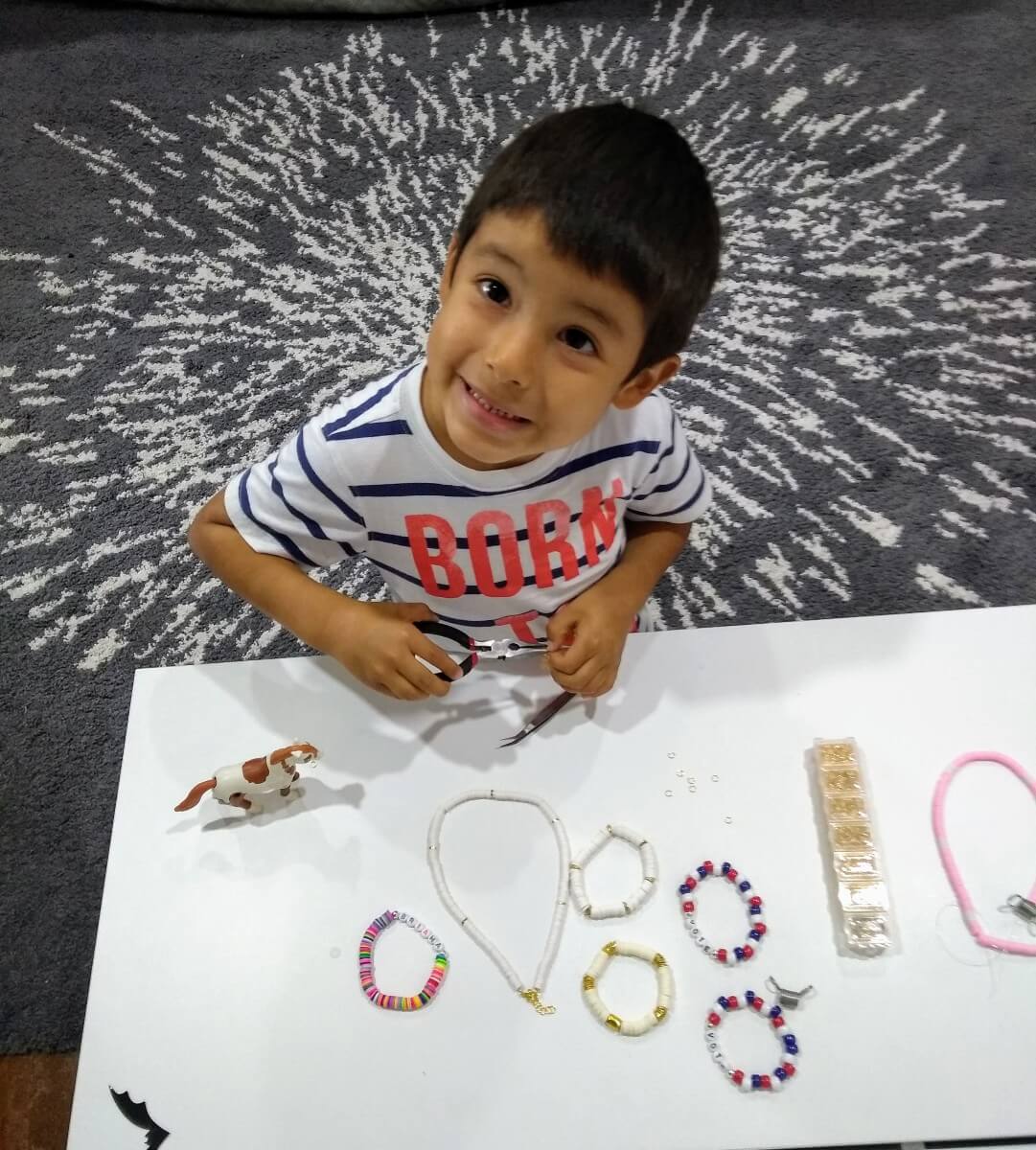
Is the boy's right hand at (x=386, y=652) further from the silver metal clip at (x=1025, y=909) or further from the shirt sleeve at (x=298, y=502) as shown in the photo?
the silver metal clip at (x=1025, y=909)

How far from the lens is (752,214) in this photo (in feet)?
4.67

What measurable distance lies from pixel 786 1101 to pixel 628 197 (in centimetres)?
49

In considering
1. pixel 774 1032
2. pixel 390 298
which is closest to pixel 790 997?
A: pixel 774 1032

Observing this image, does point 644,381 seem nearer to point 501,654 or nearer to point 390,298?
point 501,654

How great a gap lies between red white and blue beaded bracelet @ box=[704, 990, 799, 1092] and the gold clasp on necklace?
0.09 metres

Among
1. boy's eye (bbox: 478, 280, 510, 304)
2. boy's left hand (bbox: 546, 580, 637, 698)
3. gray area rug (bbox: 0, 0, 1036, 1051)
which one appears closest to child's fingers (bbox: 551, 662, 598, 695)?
boy's left hand (bbox: 546, 580, 637, 698)

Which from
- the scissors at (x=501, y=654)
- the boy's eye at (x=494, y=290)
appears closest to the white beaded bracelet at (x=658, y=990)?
the scissors at (x=501, y=654)

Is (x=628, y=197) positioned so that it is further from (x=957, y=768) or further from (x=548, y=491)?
(x=957, y=768)

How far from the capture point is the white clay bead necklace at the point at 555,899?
555 millimetres

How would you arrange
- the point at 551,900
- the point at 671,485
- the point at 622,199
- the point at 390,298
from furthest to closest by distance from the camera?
the point at 390,298 → the point at 671,485 → the point at 551,900 → the point at 622,199

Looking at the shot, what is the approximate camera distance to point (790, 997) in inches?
21.4

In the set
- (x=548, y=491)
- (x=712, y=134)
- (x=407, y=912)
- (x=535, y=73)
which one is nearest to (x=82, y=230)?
(x=535, y=73)

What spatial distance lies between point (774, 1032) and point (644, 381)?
1.26 feet

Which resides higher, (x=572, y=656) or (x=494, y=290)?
(x=494, y=290)
